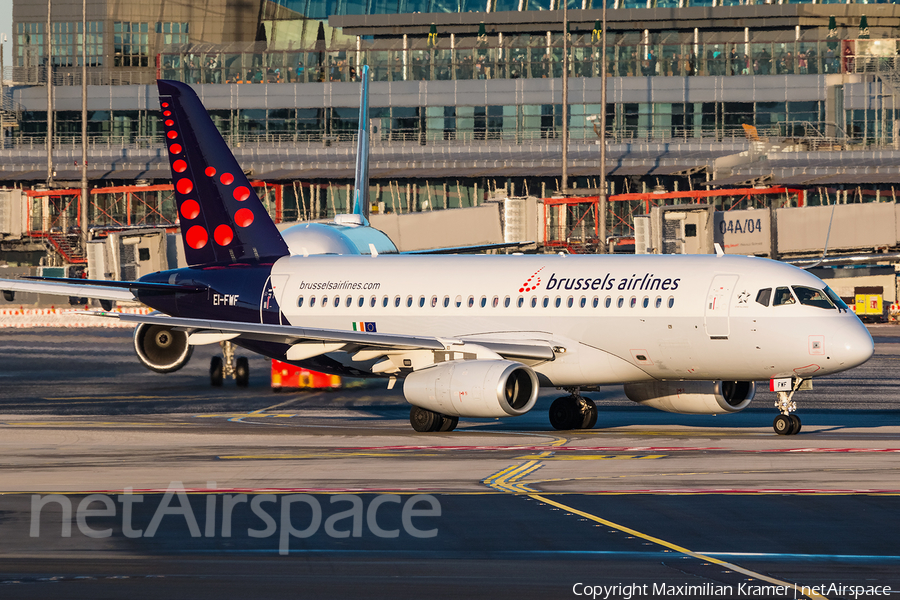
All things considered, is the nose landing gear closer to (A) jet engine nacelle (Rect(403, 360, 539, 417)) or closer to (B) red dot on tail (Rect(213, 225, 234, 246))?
(A) jet engine nacelle (Rect(403, 360, 539, 417))

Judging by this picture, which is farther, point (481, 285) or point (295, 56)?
point (295, 56)

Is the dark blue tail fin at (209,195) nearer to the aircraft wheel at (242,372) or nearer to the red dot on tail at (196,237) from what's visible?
the red dot on tail at (196,237)

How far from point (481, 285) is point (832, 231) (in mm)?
47043

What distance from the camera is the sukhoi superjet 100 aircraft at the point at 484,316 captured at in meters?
29.3

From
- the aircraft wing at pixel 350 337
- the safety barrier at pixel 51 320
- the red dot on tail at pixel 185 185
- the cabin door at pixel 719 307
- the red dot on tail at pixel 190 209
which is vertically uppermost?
the red dot on tail at pixel 185 185

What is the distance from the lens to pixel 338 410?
37.2 meters

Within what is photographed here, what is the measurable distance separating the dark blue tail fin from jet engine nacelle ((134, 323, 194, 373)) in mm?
2269

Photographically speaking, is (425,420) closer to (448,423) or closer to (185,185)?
(448,423)

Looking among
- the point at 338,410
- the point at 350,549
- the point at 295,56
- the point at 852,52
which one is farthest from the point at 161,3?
the point at 350,549

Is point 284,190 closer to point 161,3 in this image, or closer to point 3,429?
point 161,3

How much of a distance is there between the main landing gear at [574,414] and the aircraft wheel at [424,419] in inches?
126

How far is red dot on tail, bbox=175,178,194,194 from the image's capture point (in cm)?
3759

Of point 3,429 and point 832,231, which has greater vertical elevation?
point 832,231

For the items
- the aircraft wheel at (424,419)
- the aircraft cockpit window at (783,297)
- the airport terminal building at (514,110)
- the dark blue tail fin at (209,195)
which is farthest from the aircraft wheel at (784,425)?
the airport terminal building at (514,110)
